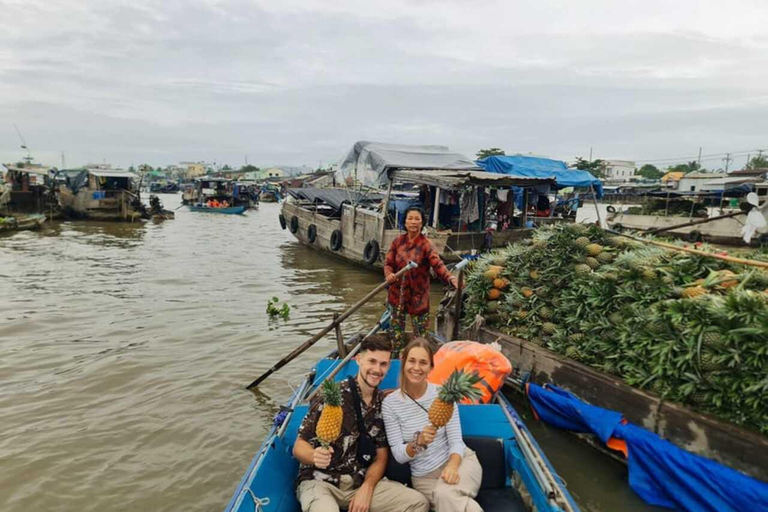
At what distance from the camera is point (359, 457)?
2979mm

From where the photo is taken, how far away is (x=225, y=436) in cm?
542

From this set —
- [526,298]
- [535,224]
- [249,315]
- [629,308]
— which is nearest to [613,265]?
[629,308]

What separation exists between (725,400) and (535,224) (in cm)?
1219

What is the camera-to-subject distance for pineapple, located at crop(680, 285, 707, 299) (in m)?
4.34

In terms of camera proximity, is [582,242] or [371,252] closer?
[582,242]

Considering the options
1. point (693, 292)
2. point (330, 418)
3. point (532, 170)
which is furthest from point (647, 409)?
point (532, 170)

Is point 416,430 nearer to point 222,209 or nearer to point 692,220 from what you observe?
point 692,220

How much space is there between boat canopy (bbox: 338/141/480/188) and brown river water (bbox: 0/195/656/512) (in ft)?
9.77

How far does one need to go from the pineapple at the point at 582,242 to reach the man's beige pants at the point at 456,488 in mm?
3408

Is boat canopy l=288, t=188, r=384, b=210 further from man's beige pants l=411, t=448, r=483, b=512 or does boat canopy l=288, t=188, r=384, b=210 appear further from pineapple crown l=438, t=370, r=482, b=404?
A: pineapple crown l=438, t=370, r=482, b=404

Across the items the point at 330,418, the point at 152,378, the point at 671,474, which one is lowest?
the point at 152,378

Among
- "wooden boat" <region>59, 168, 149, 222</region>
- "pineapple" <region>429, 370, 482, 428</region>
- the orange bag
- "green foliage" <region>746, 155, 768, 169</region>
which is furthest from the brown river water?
"green foliage" <region>746, 155, 768, 169</region>

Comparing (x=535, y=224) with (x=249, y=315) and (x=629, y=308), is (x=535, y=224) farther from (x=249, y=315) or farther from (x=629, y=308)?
(x=629, y=308)

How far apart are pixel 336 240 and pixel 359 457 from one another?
1277 cm
